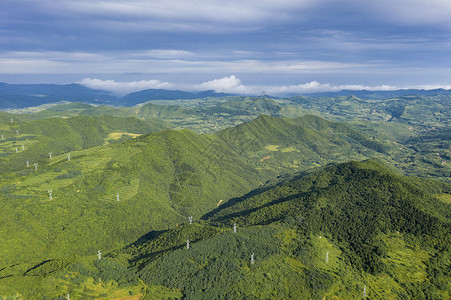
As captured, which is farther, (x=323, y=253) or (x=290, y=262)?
(x=323, y=253)

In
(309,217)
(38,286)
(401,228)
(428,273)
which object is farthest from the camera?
(309,217)

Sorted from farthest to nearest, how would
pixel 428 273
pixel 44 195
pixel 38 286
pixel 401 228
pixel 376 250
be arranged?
1. pixel 44 195
2. pixel 401 228
3. pixel 376 250
4. pixel 428 273
5. pixel 38 286

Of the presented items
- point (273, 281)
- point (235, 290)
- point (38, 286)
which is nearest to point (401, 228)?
point (273, 281)

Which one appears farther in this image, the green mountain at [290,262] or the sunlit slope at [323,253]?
the sunlit slope at [323,253]

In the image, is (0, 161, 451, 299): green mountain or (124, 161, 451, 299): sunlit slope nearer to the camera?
(0, 161, 451, 299): green mountain

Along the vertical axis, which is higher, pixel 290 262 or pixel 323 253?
pixel 323 253

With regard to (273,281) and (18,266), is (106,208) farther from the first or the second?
(273,281)

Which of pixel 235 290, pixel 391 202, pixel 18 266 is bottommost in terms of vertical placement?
pixel 18 266

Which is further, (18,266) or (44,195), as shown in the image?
(44,195)
